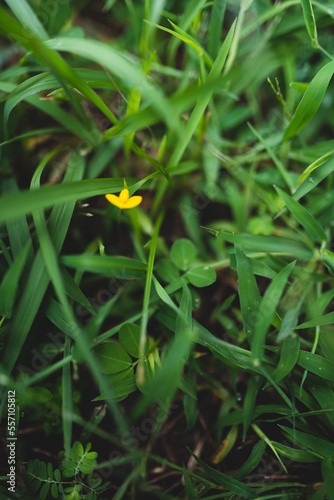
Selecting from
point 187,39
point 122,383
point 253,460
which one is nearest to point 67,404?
point 122,383

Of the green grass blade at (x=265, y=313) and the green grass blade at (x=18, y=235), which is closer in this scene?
the green grass blade at (x=265, y=313)

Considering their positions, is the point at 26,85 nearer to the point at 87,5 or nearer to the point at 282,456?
the point at 87,5

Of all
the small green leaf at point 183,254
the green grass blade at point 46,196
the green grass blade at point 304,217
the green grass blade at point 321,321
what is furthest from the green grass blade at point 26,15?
the green grass blade at point 321,321

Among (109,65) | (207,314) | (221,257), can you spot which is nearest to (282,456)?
(207,314)

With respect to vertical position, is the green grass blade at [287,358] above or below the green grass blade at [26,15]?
below

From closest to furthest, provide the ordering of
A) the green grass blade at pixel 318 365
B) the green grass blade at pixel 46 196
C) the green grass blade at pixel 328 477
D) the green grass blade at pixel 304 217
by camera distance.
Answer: the green grass blade at pixel 46 196
the green grass blade at pixel 328 477
the green grass blade at pixel 318 365
the green grass blade at pixel 304 217

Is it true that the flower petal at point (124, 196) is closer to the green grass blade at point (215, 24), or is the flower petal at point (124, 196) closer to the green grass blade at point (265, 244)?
the green grass blade at point (265, 244)

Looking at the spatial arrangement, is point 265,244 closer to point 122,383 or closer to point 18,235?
point 122,383

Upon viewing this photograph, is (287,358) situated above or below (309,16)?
below
